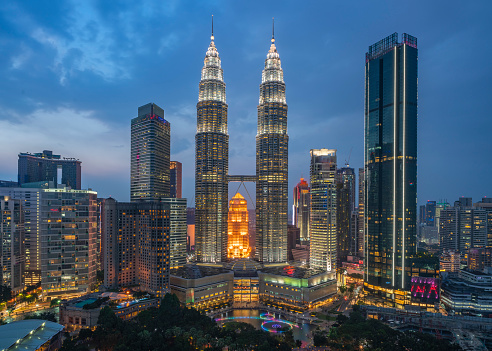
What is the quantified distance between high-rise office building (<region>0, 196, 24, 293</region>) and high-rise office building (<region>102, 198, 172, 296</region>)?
31928 millimetres

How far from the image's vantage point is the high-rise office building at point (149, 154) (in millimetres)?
173875

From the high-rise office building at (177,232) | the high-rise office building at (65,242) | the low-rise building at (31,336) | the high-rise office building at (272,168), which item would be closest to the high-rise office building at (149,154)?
the high-rise office building at (177,232)

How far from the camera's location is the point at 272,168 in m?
176

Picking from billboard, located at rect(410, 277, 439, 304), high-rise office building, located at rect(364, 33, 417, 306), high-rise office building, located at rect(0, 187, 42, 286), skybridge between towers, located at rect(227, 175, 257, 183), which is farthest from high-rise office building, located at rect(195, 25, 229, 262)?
billboard, located at rect(410, 277, 439, 304)

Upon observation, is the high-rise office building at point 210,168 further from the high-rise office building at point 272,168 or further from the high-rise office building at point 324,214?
the high-rise office building at point 324,214

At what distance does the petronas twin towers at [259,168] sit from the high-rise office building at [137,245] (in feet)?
142

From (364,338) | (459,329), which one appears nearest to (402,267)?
(459,329)

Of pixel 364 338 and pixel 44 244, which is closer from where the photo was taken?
pixel 364 338

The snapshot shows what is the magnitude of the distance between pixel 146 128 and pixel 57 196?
6424cm

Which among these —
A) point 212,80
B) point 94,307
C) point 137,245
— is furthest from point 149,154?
point 94,307

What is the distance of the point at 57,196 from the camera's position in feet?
397

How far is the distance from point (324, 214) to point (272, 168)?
35.3m

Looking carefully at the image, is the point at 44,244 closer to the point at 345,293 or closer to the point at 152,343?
the point at 152,343

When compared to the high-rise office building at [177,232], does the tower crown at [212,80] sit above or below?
above
